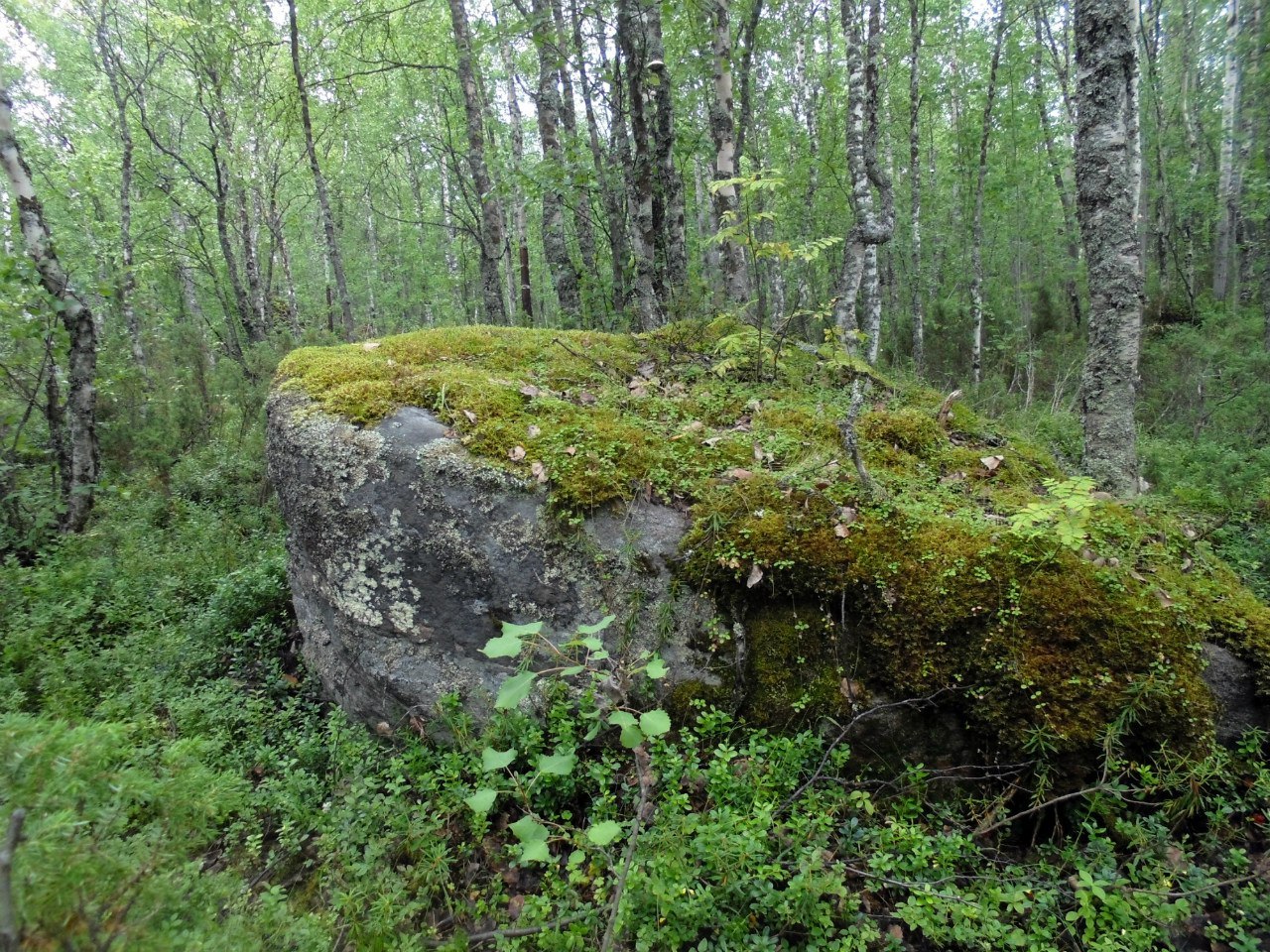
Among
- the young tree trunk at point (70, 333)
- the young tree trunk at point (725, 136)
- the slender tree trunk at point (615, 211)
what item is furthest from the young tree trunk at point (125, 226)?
the young tree trunk at point (725, 136)

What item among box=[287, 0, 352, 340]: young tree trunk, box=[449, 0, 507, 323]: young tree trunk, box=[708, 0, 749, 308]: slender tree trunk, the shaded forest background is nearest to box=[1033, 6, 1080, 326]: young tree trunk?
the shaded forest background

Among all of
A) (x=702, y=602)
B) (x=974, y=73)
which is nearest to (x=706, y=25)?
(x=702, y=602)

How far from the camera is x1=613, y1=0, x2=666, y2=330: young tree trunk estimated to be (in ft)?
21.2

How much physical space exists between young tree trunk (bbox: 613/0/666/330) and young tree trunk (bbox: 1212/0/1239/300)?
15.2 m

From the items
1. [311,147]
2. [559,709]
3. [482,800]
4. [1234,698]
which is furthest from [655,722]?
[311,147]

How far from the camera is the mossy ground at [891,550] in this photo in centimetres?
278

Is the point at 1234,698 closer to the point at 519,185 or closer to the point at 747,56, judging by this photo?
the point at 519,185

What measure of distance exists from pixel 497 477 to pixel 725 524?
1.38 metres

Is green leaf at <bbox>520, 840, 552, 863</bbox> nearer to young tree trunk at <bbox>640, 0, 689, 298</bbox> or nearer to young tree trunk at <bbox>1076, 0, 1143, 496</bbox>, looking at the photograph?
young tree trunk at <bbox>1076, 0, 1143, 496</bbox>

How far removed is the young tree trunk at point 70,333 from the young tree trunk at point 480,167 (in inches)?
186

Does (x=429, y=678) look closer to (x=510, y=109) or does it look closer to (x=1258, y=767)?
(x=1258, y=767)

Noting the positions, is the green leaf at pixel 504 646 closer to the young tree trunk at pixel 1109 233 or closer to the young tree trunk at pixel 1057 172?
the young tree trunk at pixel 1109 233

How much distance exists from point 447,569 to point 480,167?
7886 millimetres

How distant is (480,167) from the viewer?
933 cm
